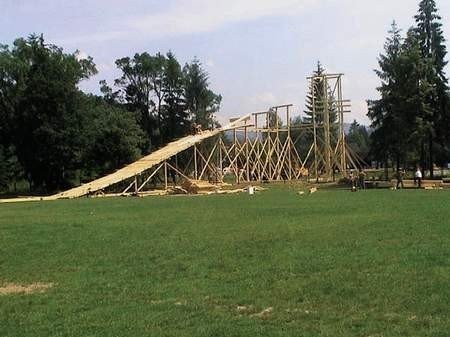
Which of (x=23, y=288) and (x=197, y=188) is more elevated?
(x=197, y=188)

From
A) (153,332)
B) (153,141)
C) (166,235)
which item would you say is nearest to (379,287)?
(153,332)

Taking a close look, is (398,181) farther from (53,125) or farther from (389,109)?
(53,125)

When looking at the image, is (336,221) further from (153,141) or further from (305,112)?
(305,112)

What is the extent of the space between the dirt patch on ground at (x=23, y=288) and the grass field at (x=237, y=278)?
0.23 m

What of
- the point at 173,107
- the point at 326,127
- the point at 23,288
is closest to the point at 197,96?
the point at 173,107

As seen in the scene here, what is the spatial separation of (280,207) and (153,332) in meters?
20.2

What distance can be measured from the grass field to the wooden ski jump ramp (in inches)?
1033

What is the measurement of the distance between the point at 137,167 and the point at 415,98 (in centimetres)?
2258

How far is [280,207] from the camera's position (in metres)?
28.2

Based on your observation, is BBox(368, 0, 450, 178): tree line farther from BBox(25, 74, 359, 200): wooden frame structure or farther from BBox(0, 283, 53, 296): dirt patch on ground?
BBox(0, 283, 53, 296): dirt patch on ground

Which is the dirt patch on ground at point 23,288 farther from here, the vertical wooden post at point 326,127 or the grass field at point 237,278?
the vertical wooden post at point 326,127

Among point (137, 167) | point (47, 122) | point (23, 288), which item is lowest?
point (23, 288)

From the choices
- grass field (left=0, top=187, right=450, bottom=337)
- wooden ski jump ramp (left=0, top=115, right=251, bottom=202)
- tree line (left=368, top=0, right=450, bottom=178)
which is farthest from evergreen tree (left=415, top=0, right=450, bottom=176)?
grass field (left=0, top=187, right=450, bottom=337)

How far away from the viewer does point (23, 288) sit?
11.8 metres
